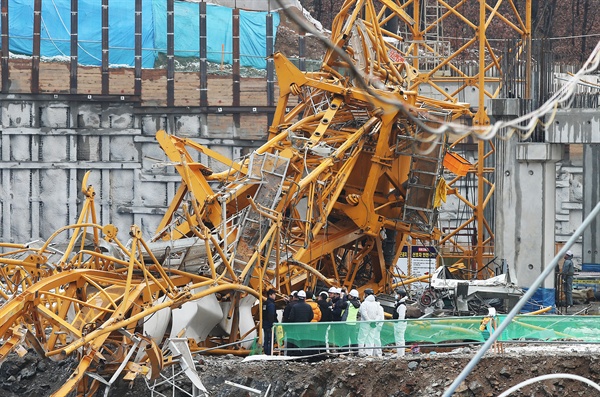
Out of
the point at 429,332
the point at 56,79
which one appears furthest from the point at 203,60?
the point at 429,332

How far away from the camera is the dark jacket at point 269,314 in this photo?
2420cm

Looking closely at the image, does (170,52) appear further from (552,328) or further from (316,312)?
(552,328)

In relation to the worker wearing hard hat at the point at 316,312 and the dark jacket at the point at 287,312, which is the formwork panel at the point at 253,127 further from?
the dark jacket at the point at 287,312

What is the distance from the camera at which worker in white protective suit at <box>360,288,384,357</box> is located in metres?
22.8

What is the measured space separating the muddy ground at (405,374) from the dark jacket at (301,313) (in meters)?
0.82

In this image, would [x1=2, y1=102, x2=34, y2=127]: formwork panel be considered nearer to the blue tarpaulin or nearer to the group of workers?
the blue tarpaulin

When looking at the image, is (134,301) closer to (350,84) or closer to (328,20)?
(350,84)

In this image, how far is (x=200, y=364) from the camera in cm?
2356

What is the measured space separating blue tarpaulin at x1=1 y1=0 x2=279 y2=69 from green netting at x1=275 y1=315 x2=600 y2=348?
2469 centimetres

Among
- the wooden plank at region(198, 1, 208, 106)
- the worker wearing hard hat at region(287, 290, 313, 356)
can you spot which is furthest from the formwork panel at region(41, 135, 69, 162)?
the worker wearing hard hat at region(287, 290, 313, 356)

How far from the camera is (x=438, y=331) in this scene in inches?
904

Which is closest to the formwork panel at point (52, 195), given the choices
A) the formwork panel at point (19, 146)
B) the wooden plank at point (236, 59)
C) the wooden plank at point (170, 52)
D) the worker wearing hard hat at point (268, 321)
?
the formwork panel at point (19, 146)

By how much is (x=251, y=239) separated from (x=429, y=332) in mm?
4291

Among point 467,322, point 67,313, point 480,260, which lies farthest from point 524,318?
point 480,260
